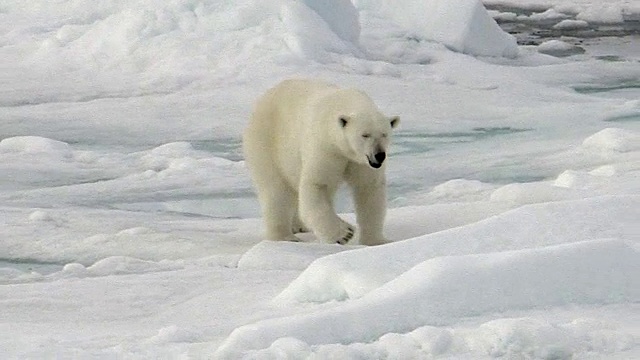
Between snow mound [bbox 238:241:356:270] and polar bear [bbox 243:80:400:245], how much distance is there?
0.15 meters

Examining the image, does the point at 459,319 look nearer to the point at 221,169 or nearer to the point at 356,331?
the point at 356,331

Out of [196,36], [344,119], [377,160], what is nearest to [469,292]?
[377,160]

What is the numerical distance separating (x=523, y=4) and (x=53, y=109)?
1255 centimetres

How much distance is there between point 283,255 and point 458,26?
7.34 m

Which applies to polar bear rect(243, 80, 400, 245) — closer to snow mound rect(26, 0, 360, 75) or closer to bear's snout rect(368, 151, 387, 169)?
bear's snout rect(368, 151, 387, 169)

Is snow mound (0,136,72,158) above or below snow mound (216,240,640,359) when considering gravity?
below

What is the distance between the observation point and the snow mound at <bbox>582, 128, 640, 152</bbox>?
6.57 m

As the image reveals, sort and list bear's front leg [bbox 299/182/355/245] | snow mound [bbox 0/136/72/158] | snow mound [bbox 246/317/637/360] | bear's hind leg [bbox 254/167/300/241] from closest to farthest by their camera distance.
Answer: snow mound [bbox 246/317/637/360], bear's front leg [bbox 299/182/355/245], bear's hind leg [bbox 254/167/300/241], snow mound [bbox 0/136/72/158]

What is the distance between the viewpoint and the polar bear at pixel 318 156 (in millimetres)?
4152

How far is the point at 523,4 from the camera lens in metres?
19.7

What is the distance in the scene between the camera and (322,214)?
431 centimetres

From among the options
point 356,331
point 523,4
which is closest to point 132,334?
point 356,331

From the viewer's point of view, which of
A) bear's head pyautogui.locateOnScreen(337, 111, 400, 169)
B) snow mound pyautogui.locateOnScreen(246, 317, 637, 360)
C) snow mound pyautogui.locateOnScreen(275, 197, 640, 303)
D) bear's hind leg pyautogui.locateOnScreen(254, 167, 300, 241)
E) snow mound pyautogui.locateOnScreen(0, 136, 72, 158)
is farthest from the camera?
snow mound pyautogui.locateOnScreen(0, 136, 72, 158)

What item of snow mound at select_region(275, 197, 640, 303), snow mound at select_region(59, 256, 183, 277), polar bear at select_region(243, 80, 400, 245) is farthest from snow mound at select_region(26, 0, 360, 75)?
snow mound at select_region(275, 197, 640, 303)
